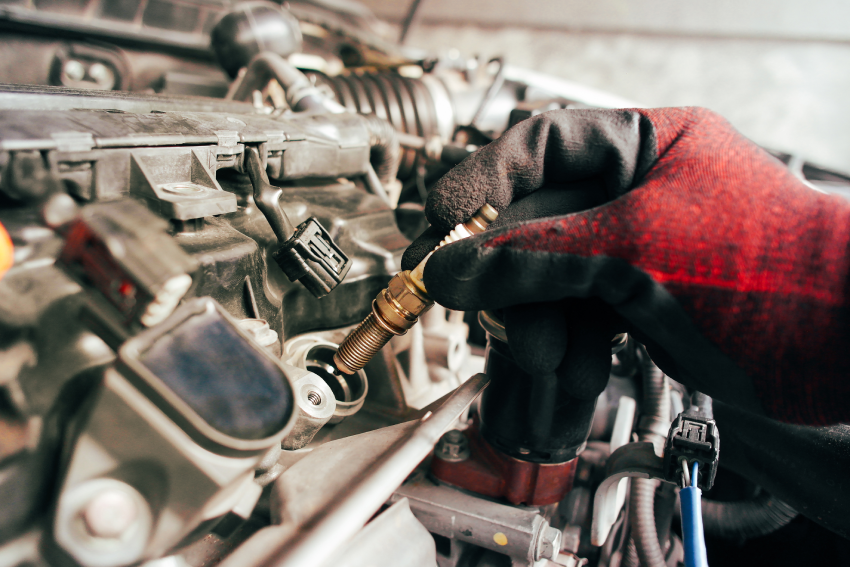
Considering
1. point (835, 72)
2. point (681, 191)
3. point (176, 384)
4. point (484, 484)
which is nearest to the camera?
point (176, 384)

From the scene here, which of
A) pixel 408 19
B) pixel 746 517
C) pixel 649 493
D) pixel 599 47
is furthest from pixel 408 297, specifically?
pixel 408 19

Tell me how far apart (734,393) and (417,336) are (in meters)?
0.51

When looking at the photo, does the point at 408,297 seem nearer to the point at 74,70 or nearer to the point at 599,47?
the point at 74,70

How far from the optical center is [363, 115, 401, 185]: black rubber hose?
1.04 metres

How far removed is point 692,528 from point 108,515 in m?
0.52

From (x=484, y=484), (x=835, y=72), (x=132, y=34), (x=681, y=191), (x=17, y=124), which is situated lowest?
(x=484, y=484)

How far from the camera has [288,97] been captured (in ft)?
3.68

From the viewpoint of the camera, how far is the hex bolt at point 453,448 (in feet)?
2.32

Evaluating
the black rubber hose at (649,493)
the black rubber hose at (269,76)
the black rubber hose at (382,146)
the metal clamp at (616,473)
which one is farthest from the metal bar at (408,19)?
the metal clamp at (616,473)

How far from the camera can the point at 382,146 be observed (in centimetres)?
108

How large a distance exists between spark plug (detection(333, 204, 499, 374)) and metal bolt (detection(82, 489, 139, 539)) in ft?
0.99

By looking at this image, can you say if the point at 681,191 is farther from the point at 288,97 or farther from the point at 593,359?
the point at 288,97

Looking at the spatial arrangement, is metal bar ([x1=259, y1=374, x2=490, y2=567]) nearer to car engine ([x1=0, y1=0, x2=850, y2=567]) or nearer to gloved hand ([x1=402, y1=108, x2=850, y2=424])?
car engine ([x1=0, y1=0, x2=850, y2=567])

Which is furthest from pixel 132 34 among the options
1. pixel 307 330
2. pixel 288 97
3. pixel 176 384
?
pixel 176 384
